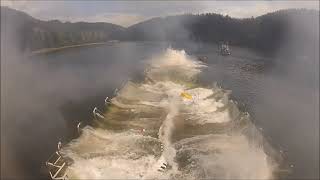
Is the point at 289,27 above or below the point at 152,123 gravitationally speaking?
above

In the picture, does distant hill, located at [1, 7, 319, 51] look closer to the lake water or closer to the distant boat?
the distant boat

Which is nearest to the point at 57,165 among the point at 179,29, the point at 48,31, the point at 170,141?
the point at 170,141

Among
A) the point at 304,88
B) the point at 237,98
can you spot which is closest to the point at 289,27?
the point at 304,88

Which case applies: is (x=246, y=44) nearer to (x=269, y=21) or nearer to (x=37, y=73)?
(x=269, y=21)

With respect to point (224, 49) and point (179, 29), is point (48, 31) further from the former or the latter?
point (224, 49)

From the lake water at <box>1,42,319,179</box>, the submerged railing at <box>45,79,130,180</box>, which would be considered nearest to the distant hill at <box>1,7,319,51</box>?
Result: the lake water at <box>1,42,319,179</box>

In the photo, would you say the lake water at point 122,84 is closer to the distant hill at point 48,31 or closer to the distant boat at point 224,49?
the distant boat at point 224,49
